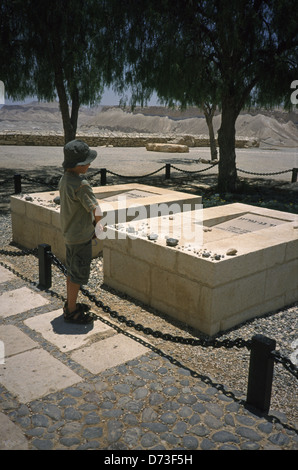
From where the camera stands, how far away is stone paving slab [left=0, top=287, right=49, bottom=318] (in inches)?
177

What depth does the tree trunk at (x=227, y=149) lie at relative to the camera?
→ 11.5 metres

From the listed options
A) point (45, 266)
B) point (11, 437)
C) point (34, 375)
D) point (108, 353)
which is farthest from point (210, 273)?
point (11, 437)

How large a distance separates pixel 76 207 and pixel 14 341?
1.31 metres

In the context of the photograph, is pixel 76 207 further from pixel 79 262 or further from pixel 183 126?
pixel 183 126

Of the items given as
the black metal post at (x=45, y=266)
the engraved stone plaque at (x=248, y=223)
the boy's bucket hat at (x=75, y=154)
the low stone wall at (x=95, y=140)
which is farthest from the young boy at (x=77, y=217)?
the low stone wall at (x=95, y=140)

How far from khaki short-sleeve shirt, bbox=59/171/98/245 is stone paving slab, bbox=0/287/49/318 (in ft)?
3.38

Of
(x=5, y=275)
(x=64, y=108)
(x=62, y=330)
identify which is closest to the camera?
(x=62, y=330)

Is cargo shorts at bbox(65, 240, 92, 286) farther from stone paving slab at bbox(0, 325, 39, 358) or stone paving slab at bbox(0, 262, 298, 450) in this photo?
stone paving slab at bbox(0, 325, 39, 358)

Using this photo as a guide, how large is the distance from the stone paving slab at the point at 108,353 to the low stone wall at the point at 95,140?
24.2 metres

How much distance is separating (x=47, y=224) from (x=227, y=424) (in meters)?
4.33

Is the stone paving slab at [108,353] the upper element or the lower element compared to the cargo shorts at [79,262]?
lower

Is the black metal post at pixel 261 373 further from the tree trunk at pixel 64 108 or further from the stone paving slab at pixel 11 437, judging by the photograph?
the tree trunk at pixel 64 108

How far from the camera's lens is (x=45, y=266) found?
5.07 metres

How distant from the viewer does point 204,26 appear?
34.6 feet
